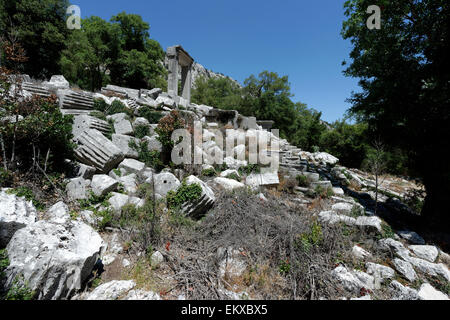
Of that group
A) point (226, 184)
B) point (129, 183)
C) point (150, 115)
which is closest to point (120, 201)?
point (129, 183)

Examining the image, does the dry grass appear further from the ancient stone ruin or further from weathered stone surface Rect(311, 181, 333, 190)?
the ancient stone ruin

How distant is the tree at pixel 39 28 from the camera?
1309 centimetres

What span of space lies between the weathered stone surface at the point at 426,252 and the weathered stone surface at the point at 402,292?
1.89 m

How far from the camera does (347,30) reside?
7461mm

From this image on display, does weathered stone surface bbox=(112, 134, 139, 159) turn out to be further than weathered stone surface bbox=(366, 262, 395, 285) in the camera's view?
Yes

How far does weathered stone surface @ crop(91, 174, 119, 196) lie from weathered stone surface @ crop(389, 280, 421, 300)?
257 inches

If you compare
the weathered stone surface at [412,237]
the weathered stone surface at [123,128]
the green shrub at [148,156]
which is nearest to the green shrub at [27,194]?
the green shrub at [148,156]

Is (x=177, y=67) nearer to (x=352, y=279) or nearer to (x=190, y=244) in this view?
(x=190, y=244)

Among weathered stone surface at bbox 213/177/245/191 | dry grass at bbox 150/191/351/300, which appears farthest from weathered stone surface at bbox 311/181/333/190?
weathered stone surface at bbox 213/177/245/191

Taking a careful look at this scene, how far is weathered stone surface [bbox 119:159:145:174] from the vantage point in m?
5.97

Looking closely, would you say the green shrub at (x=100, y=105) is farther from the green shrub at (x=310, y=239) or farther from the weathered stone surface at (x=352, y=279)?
the weathered stone surface at (x=352, y=279)
